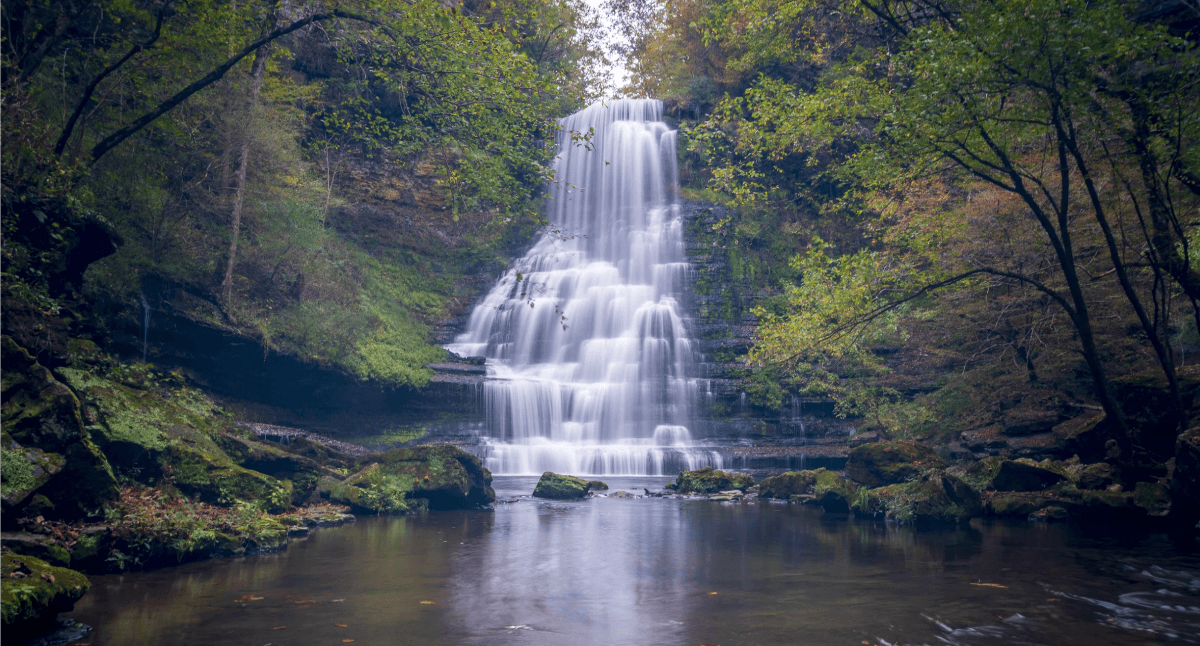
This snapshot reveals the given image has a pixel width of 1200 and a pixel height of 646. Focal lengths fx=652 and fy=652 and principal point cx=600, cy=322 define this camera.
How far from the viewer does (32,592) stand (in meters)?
4.70

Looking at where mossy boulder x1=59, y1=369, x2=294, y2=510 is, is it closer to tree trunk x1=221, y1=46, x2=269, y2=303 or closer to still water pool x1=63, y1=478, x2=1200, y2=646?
still water pool x1=63, y1=478, x2=1200, y2=646

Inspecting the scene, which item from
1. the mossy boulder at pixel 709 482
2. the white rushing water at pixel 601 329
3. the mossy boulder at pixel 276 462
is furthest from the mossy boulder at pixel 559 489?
the mossy boulder at pixel 276 462

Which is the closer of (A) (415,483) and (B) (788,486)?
(A) (415,483)

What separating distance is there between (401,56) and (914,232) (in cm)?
1023

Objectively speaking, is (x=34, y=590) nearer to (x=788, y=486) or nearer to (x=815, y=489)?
(x=815, y=489)

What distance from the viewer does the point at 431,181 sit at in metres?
30.8

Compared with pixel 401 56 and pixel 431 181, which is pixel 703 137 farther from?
A: pixel 431 181

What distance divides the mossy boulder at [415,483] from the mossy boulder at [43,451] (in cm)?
556

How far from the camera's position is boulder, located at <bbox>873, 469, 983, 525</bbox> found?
11.4 metres

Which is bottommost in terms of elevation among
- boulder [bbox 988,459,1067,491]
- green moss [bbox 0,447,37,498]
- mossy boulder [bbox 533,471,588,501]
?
mossy boulder [bbox 533,471,588,501]

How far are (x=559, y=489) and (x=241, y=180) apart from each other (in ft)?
40.2

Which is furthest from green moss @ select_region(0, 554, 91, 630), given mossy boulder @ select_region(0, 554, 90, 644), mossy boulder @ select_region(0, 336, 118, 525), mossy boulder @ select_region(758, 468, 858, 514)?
mossy boulder @ select_region(758, 468, 858, 514)

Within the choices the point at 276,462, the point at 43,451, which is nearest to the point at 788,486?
the point at 276,462

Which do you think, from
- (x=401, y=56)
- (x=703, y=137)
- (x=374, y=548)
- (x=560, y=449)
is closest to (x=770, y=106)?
(x=703, y=137)
